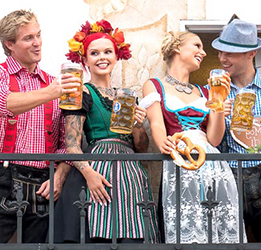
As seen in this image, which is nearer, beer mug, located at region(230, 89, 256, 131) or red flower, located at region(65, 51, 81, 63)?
beer mug, located at region(230, 89, 256, 131)

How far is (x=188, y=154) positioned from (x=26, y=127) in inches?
42.6

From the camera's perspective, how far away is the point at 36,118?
18.8 feet

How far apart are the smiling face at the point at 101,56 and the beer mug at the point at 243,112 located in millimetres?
941

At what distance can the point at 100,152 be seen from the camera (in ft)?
18.5

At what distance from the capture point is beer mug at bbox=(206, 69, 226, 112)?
A: 5.21 m

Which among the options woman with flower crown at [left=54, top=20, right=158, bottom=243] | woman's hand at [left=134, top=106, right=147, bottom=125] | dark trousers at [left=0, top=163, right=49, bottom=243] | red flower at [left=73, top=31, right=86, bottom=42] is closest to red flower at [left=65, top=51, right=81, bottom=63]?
woman with flower crown at [left=54, top=20, right=158, bottom=243]

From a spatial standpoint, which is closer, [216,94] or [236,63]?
[216,94]

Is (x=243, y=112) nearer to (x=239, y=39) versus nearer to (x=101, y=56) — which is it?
(x=239, y=39)

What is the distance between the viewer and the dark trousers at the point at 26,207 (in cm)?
551

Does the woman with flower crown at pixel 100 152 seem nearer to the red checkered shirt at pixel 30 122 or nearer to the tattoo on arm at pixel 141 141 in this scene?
the tattoo on arm at pixel 141 141

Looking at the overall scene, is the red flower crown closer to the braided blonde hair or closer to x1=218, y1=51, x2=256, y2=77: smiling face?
the braided blonde hair

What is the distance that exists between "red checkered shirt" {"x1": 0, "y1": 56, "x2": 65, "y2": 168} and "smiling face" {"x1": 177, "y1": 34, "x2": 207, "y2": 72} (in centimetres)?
87

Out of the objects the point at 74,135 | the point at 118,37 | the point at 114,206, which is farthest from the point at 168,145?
the point at 118,37

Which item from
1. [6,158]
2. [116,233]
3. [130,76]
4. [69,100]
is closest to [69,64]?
[69,100]
